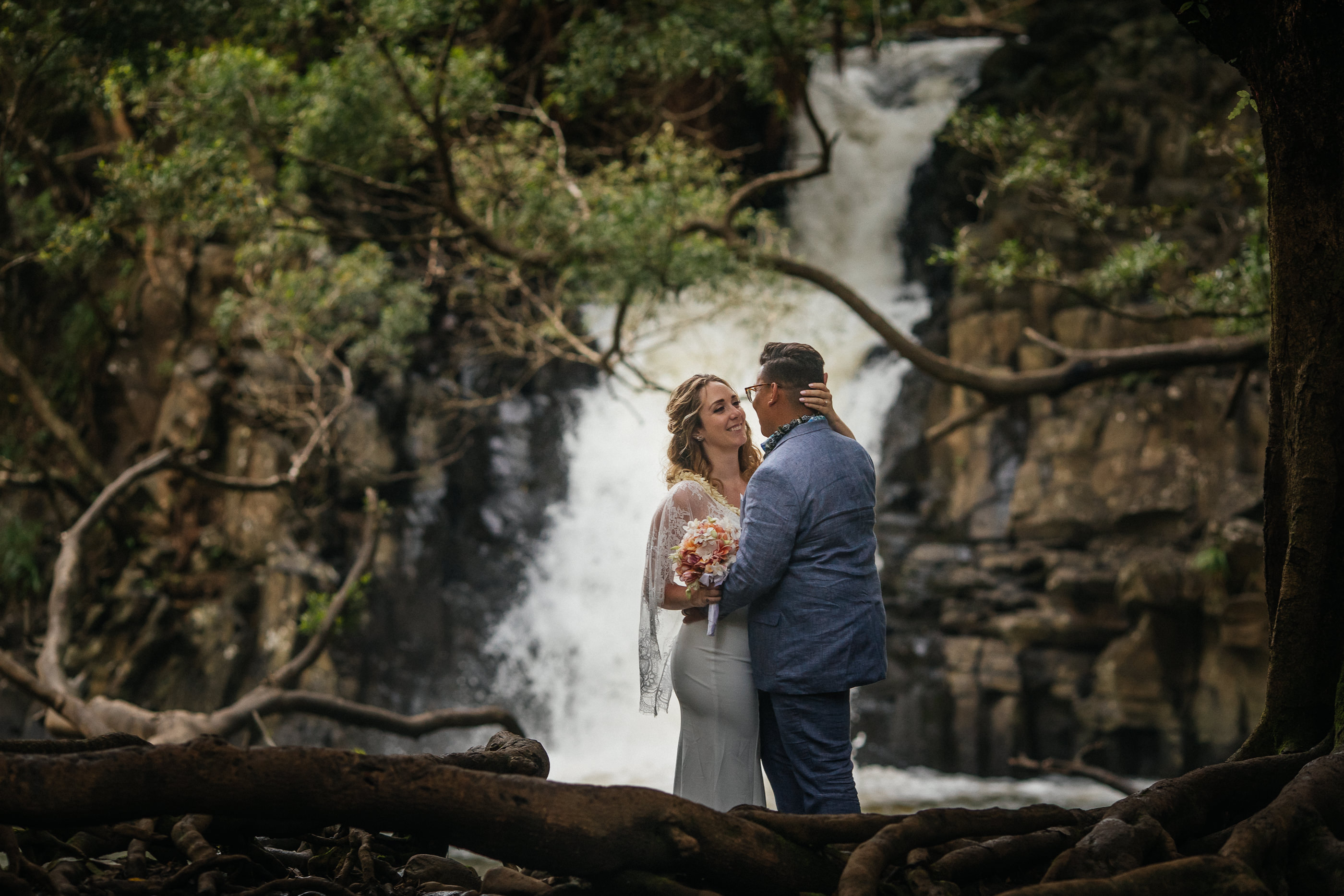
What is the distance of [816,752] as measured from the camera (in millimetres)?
3447

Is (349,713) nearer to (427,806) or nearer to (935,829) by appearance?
(427,806)

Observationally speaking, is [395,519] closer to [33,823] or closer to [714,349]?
[714,349]

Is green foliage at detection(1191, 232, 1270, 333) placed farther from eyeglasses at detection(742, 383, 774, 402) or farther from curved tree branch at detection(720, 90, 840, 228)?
eyeglasses at detection(742, 383, 774, 402)

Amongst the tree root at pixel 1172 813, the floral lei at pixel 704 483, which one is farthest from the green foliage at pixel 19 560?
the tree root at pixel 1172 813

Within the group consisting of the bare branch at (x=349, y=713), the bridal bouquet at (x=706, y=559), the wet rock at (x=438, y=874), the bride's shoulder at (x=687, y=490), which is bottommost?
the wet rock at (x=438, y=874)

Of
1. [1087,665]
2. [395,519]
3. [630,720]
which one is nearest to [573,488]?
[395,519]

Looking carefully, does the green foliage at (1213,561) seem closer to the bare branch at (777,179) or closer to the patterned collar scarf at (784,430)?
the bare branch at (777,179)

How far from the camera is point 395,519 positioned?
13930mm

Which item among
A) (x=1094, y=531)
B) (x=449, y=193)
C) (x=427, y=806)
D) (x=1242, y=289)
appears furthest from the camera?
(x=1094, y=531)

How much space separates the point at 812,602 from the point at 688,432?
94 centimetres

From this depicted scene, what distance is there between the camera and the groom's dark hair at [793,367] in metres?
3.63

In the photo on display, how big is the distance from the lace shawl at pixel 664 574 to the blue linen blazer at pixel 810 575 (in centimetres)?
32

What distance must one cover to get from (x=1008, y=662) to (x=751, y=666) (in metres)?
9.33

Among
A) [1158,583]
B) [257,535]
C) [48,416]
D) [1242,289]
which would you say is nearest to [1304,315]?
[1242,289]
